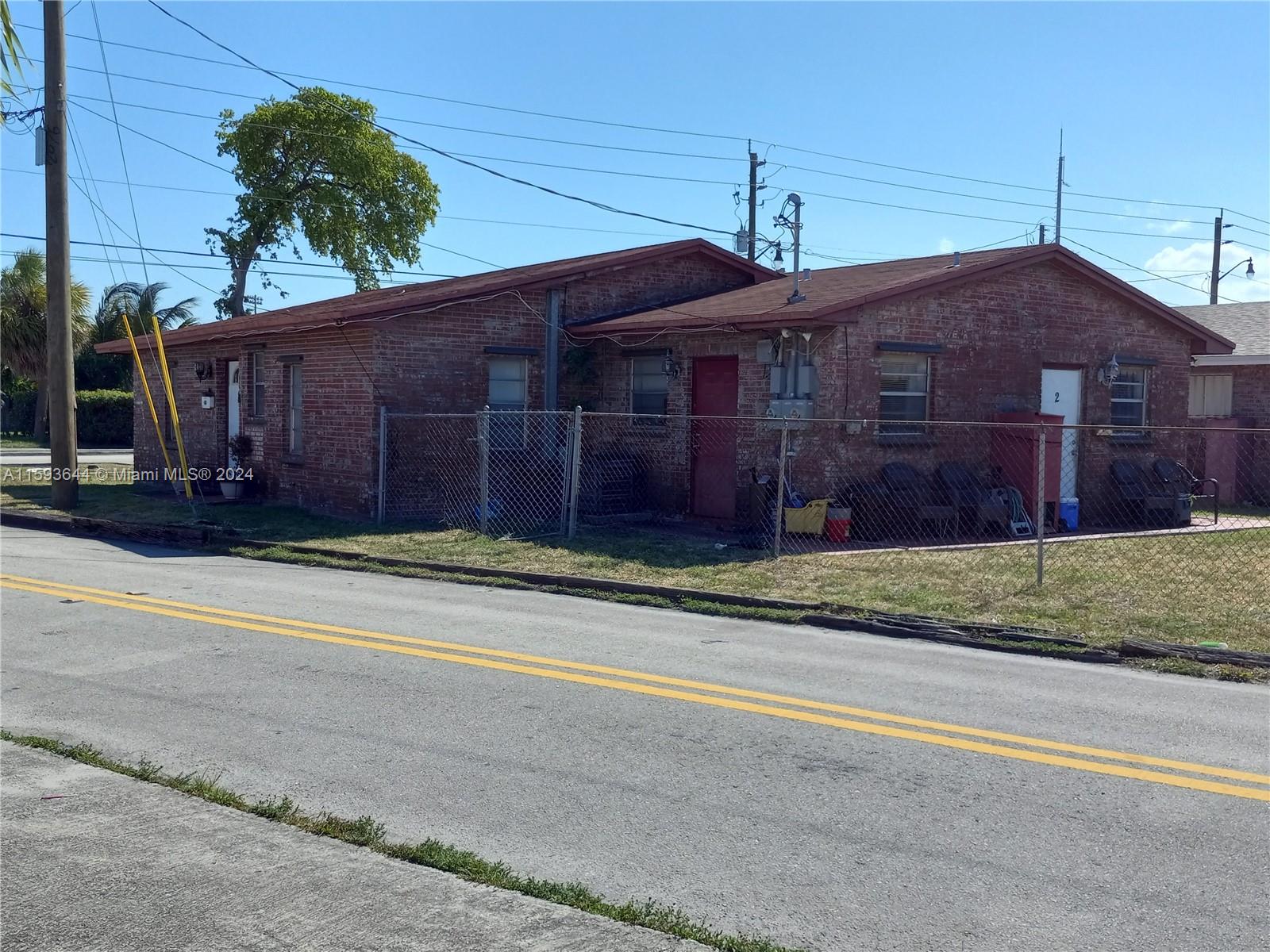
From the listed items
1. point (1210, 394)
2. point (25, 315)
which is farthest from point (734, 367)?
point (25, 315)

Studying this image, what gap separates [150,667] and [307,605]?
2726 millimetres

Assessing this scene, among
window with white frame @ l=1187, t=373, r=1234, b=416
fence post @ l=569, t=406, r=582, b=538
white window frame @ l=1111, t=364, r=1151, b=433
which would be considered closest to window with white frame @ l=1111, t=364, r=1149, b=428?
white window frame @ l=1111, t=364, r=1151, b=433

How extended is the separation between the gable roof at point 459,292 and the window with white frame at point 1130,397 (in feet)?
21.3

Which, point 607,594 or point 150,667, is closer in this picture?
point 150,667

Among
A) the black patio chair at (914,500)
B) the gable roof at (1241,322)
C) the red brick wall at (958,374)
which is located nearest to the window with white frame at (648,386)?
the red brick wall at (958,374)

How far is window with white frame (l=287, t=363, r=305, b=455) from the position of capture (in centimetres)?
1927

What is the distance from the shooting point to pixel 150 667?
25.8ft

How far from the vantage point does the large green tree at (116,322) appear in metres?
44.8

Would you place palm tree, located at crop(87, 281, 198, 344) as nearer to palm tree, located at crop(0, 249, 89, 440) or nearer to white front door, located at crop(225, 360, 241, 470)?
palm tree, located at crop(0, 249, 89, 440)

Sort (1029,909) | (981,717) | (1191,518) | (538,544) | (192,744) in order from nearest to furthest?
1. (1029,909)
2. (192,744)
3. (981,717)
4. (538,544)
5. (1191,518)

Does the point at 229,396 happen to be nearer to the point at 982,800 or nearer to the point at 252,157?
the point at 982,800

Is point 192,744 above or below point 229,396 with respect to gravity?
below

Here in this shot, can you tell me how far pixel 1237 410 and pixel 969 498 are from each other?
1058cm

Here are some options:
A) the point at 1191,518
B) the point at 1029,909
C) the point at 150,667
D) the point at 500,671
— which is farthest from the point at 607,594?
the point at 1191,518
